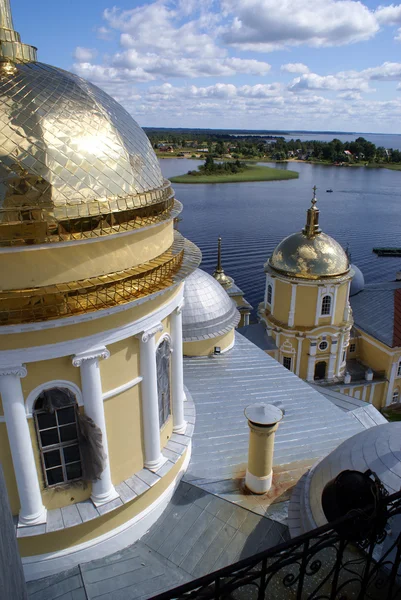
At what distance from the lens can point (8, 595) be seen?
5.92ft

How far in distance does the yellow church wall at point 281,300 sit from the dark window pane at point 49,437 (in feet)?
46.4

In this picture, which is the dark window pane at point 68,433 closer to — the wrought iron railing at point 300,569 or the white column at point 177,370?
the white column at point 177,370

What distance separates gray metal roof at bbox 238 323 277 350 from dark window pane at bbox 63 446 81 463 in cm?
1398

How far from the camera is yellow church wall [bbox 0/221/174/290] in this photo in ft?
15.3

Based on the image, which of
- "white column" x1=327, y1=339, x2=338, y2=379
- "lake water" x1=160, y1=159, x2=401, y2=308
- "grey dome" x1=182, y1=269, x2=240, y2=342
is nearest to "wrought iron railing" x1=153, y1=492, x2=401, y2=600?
"grey dome" x1=182, y1=269, x2=240, y2=342

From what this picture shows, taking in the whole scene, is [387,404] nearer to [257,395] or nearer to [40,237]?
[257,395]

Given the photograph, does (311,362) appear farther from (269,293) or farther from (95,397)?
(95,397)

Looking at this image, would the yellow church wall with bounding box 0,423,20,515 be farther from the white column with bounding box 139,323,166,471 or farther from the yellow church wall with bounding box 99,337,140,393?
the white column with bounding box 139,323,166,471

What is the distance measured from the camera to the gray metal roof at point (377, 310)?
20.5m

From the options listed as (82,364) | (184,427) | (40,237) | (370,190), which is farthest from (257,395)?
(370,190)

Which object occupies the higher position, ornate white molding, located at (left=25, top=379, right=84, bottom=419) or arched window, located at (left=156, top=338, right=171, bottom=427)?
ornate white molding, located at (left=25, top=379, right=84, bottom=419)

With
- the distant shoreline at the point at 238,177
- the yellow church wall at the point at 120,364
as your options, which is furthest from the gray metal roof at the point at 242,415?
the distant shoreline at the point at 238,177

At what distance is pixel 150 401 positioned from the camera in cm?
633

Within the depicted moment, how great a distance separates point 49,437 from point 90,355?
1.22 meters
